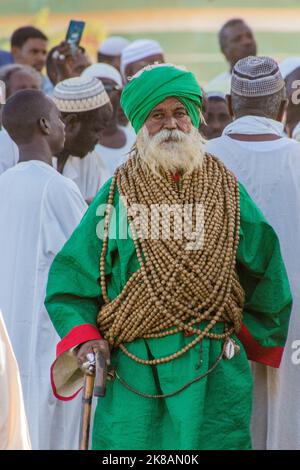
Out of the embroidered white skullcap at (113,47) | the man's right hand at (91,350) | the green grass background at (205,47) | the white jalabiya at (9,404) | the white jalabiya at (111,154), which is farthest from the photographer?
the green grass background at (205,47)

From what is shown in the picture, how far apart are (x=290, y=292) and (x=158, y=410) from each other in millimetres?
865

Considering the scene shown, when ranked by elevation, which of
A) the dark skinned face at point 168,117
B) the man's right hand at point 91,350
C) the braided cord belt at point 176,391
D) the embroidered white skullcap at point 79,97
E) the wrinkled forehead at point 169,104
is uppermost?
the wrinkled forehead at point 169,104

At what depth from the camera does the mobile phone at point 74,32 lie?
11.6m

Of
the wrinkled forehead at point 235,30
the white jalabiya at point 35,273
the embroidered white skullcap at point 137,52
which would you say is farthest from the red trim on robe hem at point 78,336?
the wrinkled forehead at point 235,30

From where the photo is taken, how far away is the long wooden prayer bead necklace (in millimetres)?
6293

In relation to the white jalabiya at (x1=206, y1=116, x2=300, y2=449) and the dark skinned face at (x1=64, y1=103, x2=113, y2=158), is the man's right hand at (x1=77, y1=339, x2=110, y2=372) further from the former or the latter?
the dark skinned face at (x1=64, y1=103, x2=113, y2=158)

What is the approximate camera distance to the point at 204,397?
6250 millimetres

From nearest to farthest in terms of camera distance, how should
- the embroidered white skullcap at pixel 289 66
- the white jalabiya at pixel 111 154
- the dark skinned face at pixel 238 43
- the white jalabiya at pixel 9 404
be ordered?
the white jalabiya at pixel 9 404, the embroidered white skullcap at pixel 289 66, the white jalabiya at pixel 111 154, the dark skinned face at pixel 238 43

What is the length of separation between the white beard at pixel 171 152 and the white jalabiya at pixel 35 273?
1.28 meters

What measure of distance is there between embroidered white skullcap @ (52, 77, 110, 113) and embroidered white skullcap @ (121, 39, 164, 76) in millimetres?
2355

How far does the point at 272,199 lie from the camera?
712cm

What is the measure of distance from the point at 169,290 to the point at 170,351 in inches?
11.0

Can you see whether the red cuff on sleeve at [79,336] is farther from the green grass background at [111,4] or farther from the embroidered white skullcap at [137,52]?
the green grass background at [111,4]
